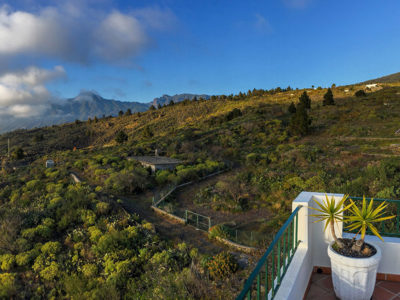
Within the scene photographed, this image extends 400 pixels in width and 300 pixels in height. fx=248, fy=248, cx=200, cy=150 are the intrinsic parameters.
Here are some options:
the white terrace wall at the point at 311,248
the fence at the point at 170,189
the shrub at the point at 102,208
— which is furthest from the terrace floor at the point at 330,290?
the fence at the point at 170,189

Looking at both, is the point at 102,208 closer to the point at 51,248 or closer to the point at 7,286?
the point at 51,248

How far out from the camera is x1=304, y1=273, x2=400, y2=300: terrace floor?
3140 millimetres

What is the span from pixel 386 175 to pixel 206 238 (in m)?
8.95

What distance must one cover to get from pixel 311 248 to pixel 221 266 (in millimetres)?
4233

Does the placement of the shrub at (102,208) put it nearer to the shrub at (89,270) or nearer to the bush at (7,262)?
the bush at (7,262)

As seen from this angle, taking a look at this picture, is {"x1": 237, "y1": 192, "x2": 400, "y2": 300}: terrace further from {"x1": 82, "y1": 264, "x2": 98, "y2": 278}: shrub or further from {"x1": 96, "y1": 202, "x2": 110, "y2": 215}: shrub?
{"x1": 96, "y1": 202, "x2": 110, "y2": 215}: shrub

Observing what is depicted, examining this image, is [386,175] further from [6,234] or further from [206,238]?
[6,234]

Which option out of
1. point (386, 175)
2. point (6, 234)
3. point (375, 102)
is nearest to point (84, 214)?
point (6, 234)

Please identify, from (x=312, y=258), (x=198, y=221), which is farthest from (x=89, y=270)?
(x=312, y=258)

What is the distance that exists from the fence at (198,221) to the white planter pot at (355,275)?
8.15 metres

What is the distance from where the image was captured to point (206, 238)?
10312mm

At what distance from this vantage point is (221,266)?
23.7ft

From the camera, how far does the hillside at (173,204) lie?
7.61 meters

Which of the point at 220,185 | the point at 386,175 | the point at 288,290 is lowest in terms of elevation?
the point at 220,185
